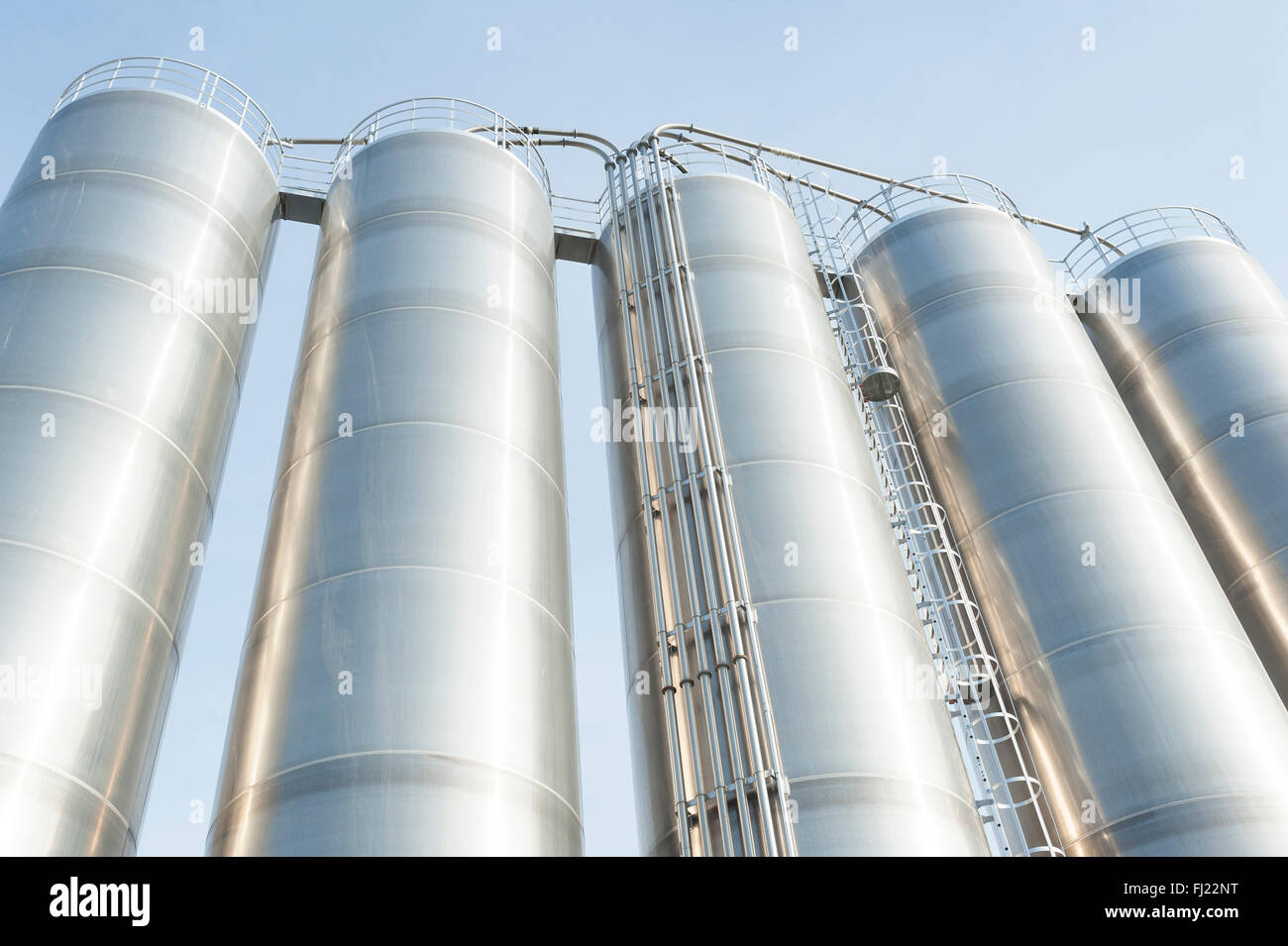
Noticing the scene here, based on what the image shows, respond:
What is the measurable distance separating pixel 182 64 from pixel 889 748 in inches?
565

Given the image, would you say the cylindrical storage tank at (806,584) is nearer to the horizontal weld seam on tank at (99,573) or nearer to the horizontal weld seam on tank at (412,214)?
the horizontal weld seam on tank at (412,214)

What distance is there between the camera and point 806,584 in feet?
39.3

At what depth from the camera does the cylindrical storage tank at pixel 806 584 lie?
10555 millimetres

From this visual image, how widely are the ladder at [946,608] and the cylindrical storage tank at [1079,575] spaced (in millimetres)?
242

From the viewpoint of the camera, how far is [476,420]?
12477mm

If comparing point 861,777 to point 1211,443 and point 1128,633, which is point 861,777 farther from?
point 1211,443

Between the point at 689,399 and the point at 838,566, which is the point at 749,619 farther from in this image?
the point at 689,399

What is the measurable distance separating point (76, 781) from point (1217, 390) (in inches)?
624

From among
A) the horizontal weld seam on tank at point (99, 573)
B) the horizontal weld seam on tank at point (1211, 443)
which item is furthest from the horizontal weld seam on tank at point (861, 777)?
the horizontal weld seam on tank at point (1211, 443)

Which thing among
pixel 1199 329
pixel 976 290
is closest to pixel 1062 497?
pixel 976 290

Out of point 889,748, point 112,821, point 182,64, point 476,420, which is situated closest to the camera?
point 112,821

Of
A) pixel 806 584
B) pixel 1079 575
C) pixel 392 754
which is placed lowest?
pixel 392 754

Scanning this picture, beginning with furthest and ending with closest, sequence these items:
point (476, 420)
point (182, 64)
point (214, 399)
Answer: point (182, 64) → point (214, 399) → point (476, 420)
